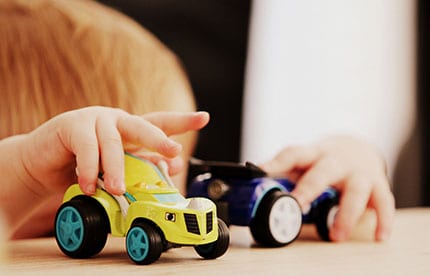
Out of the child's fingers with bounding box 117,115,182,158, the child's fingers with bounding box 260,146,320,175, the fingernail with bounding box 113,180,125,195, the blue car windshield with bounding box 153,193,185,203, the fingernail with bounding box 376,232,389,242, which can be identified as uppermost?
the child's fingers with bounding box 117,115,182,158

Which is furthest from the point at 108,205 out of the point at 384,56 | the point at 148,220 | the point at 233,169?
the point at 384,56

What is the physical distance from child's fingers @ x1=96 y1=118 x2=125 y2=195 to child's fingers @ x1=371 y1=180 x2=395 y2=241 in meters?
0.37

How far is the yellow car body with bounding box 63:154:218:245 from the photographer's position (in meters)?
0.52

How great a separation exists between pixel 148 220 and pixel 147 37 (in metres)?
1.00

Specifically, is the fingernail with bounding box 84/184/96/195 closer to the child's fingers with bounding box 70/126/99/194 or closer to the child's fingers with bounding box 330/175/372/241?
the child's fingers with bounding box 70/126/99/194

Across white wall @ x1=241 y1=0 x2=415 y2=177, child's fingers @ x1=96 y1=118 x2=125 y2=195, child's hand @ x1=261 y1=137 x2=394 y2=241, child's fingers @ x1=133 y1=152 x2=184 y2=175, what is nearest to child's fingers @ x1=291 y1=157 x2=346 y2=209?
child's hand @ x1=261 y1=137 x2=394 y2=241

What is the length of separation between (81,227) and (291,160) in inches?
14.3

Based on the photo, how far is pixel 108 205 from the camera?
1.84 feet

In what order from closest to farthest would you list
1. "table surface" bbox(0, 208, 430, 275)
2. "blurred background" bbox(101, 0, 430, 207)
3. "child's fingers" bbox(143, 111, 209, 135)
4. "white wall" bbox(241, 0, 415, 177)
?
1. "table surface" bbox(0, 208, 430, 275)
2. "child's fingers" bbox(143, 111, 209, 135)
3. "blurred background" bbox(101, 0, 430, 207)
4. "white wall" bbox(241, 0, 415, 177)

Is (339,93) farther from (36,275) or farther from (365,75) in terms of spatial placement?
(36,275)

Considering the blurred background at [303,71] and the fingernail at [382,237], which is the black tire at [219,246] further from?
the blurred background at [303,71]

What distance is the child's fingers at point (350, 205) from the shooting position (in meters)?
0.78

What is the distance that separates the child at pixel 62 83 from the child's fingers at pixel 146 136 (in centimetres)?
6

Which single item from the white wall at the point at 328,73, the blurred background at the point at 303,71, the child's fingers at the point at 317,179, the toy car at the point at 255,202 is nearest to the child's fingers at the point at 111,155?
the toy car at the point at 255,202
